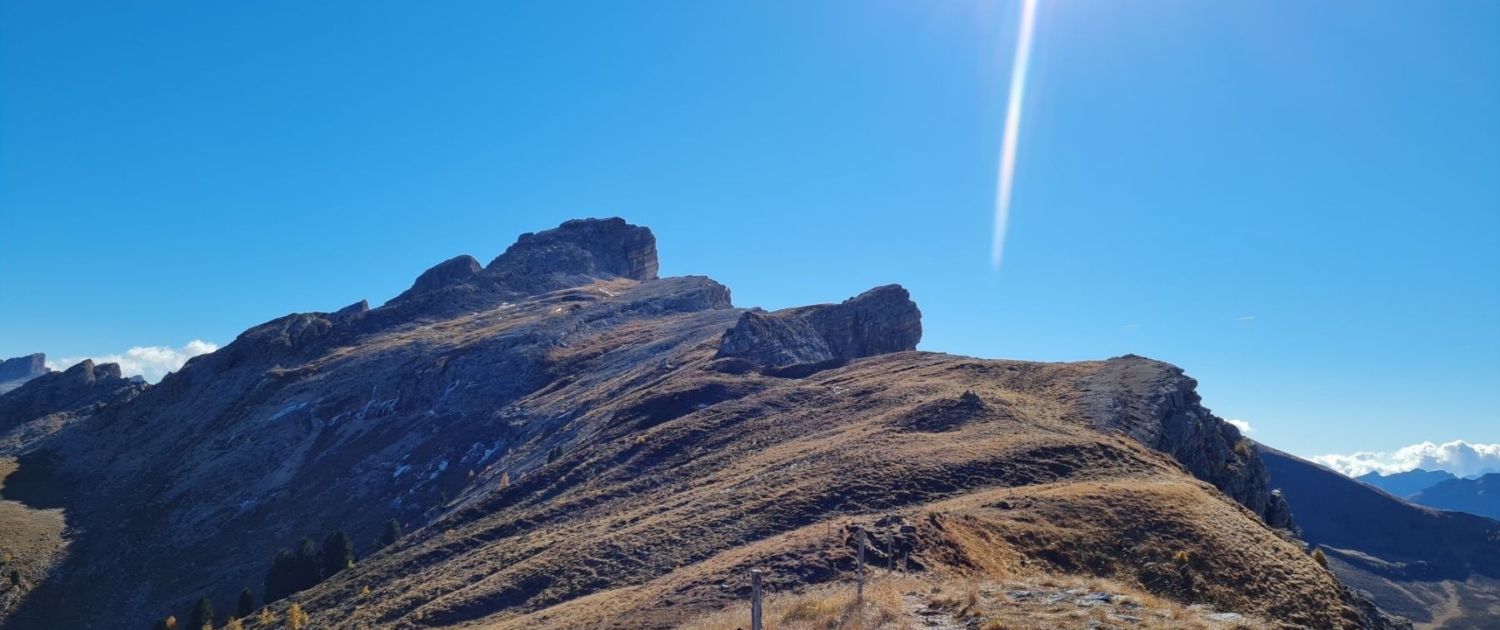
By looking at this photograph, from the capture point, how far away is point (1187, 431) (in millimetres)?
48219

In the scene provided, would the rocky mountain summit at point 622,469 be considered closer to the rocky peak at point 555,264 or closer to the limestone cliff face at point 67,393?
the limestone cliff face at point 67,393

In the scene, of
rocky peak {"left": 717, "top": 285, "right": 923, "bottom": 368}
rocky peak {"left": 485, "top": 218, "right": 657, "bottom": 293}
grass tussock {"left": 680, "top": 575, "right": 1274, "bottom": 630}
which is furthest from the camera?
rocky peak {"left": 485, "top": 218, "right": 657, "bottom": 293}

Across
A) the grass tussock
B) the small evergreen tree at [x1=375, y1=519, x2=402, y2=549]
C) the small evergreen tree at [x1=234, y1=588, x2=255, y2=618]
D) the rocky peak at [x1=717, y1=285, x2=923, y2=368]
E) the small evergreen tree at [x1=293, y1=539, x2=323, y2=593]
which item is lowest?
the small evergreen tree at [x1=234, y1=588, x2=255, y2=618]

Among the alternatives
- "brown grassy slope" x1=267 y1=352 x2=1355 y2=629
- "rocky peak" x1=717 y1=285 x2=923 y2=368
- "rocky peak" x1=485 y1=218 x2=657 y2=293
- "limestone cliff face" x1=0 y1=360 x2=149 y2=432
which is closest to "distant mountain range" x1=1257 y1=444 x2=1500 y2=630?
"rocky peak" x1=717 y1=285 x2=923 y2=368

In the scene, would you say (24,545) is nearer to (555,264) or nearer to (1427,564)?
(555,264)

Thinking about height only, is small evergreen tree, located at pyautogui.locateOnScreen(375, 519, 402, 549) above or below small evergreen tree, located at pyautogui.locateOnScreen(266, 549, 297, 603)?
above

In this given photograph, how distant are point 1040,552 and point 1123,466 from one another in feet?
45.7

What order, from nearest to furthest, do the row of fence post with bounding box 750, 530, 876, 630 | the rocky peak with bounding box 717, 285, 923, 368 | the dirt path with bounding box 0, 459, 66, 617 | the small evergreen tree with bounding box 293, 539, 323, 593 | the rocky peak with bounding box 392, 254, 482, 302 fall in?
the row of fence post with bounding box 750, 530, 876, 630 → the small evergreen tree with bounding box 293, 539, 323, 593 → the dirt path with bounding box 0, 459, 66, 617 → the rocky peak with bounding box 717, 285, 923, 368 → the rocky peak with bounding box 392, 254, 482, 302

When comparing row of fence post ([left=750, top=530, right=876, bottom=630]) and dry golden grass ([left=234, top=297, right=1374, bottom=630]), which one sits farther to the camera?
dry golden grass ([left=234, top=297, right=1374, bottom=630])

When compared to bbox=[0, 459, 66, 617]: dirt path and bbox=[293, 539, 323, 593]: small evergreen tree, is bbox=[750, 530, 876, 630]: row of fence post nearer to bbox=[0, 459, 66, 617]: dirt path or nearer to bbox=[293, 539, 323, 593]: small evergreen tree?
bbox=[293, 539, 323, 593]: small evergreen tree

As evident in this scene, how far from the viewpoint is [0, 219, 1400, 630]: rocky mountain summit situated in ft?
95.2

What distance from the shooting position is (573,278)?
16775 cm

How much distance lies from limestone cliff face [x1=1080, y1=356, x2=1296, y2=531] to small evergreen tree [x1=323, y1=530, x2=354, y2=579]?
50091mm

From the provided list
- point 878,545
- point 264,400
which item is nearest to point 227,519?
point 264,400
